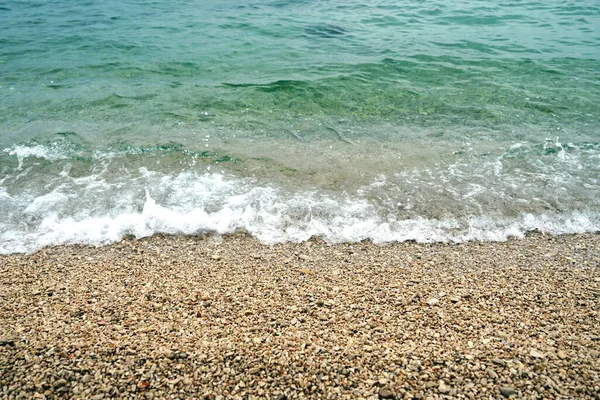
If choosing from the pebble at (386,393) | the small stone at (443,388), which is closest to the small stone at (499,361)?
the small stone at (443,388)

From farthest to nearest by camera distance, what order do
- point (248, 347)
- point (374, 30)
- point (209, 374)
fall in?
point (374, 30)
point (248, 347)
point (209, 374)

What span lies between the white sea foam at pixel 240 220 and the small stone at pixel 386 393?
2506 millimetres

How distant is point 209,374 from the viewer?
3314mm

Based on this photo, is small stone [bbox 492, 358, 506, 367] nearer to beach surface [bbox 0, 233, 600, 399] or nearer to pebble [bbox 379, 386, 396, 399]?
beach surface [bbox 0, 233, 600, 399]

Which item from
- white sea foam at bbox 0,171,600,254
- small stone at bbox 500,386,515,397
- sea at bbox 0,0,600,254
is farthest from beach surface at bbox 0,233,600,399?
sea at bbox 0,0,600,254

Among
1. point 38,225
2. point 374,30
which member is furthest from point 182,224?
point 374,30

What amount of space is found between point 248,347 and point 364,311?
126cm

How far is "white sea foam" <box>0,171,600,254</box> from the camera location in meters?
5.56

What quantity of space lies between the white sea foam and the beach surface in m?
0.26

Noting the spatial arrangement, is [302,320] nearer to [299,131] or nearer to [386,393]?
[386,393]

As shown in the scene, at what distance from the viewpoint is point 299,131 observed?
891 centimetres

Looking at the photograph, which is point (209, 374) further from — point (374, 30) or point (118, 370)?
point (374, 30)

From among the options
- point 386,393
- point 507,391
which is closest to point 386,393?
point 386,393

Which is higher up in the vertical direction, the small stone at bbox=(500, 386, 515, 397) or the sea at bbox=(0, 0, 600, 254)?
the sea at bbox=(0, 0, 600, 254)
